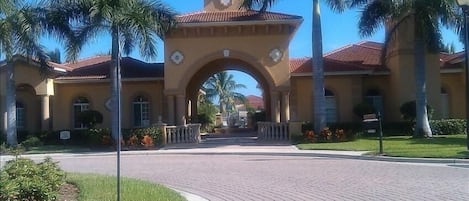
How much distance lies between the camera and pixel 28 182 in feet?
29.2

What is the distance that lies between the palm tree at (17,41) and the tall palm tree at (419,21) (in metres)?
15.9

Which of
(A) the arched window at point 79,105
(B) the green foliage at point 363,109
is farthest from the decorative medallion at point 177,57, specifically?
(B) the green foliage at point 363,109

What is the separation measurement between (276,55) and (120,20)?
9511 mm

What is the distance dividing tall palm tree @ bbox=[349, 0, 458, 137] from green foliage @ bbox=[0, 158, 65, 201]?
70.7 feet

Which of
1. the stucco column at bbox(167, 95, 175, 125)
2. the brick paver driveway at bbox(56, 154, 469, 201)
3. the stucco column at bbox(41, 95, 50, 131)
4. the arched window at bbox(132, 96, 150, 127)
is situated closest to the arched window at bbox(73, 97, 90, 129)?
the stucco column at bbox(41, 95, 50, 131)

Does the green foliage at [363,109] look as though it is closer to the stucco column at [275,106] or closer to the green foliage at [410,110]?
the green foliage at [410,110]

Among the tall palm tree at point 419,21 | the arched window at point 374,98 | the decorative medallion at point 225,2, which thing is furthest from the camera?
the arched window at point 374,98

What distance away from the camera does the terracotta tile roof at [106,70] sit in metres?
34.8

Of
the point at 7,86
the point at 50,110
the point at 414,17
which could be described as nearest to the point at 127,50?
the point at 7,86

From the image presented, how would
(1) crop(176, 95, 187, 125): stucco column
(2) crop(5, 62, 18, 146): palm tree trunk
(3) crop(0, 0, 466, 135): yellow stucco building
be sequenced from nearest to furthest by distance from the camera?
(2) crop(5, 62, 18, 146): palm tree trunk, (3) crop(0, 0, 466, 135): yellow stucco building, (1) crop(176, 95, 187, 125): stucco column

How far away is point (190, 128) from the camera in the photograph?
1189 inches

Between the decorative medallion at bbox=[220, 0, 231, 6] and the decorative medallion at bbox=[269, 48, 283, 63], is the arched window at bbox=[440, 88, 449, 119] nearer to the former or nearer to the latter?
the decorative medallion at bbox=[269, 48, 283, 63]

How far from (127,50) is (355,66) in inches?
549

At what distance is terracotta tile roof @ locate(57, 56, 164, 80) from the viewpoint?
3478cm
